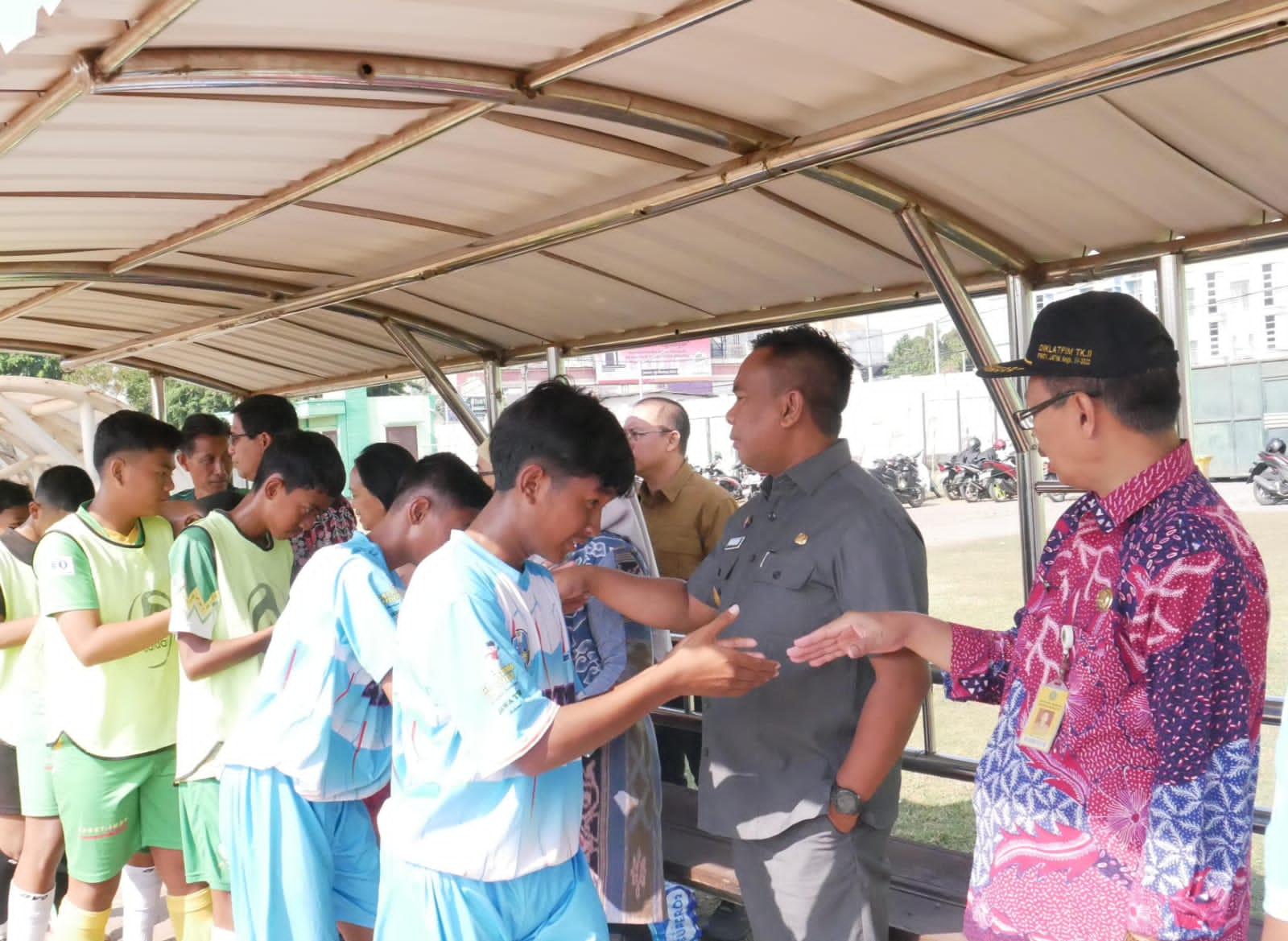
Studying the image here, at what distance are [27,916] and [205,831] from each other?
3.15 ft

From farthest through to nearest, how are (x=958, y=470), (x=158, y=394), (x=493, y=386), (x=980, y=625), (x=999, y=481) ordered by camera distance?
(x=958, y=470)
(x=999, y=481)
(x=980, y=625)
(x=158, y=394)
(x=493, y=386)

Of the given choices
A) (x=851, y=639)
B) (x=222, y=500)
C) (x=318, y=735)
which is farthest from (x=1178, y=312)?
(x=222, y=500)

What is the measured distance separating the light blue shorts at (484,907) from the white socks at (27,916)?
226 centimetres

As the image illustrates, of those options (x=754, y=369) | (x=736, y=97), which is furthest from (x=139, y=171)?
(x=754, y=369)

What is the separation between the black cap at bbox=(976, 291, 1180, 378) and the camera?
1870 millimetres

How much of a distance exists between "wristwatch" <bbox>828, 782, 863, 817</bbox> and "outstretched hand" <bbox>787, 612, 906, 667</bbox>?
12.3 inches

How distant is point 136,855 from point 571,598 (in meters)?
2.15

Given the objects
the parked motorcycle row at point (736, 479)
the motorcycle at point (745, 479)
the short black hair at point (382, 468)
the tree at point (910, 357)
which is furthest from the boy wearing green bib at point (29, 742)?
the tree at point (910, 357)

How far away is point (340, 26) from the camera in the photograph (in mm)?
2428

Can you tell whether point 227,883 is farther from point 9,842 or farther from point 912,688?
point 912,688

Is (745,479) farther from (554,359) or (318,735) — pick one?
(318,735)

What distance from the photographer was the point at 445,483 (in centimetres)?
280

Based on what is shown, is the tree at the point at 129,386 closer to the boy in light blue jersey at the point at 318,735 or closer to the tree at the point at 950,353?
the tree at the point at 950,353

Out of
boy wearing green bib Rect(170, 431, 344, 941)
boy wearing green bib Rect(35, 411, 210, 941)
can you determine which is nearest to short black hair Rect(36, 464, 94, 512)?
boy wearing green bib Rect(35, 411, 210, 941)
